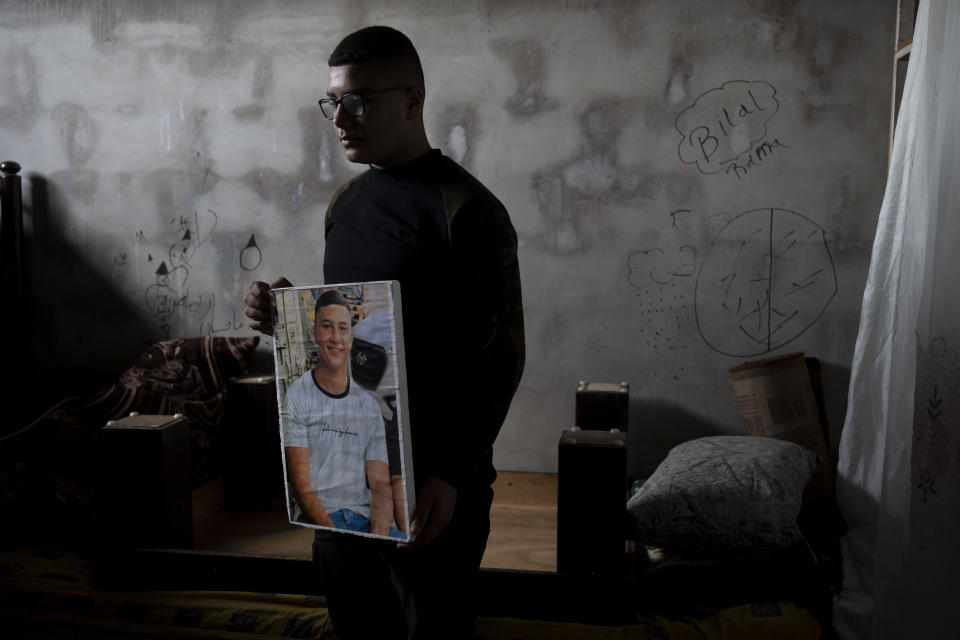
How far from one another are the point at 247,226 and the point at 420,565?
83.9 inches

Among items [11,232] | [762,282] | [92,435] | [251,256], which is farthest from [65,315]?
[762,282]

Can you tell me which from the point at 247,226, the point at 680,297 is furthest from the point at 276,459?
the point at 680,297

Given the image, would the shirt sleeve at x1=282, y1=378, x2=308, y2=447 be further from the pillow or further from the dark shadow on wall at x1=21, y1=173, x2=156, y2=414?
the dark shadow on wall at x1=21, y1=173, x2=156, y2=414

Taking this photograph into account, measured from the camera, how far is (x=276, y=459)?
246 cm

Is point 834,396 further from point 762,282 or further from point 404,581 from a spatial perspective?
point 404,581

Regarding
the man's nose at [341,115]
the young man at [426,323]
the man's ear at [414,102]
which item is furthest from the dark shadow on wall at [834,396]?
the man's nose at [341,115]

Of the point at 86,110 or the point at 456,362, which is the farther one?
the point at 86,110

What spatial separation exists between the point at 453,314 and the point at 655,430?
1.82 meters

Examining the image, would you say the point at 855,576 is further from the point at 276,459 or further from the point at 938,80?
the point at 276,459

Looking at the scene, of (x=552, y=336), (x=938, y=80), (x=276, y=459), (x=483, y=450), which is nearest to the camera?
(x=483, y=450)

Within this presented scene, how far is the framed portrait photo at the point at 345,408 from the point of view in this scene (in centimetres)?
90

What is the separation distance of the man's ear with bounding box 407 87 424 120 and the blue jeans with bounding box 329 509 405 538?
0.57 m

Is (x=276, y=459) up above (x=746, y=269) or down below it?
below

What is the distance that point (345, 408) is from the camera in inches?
37.6
